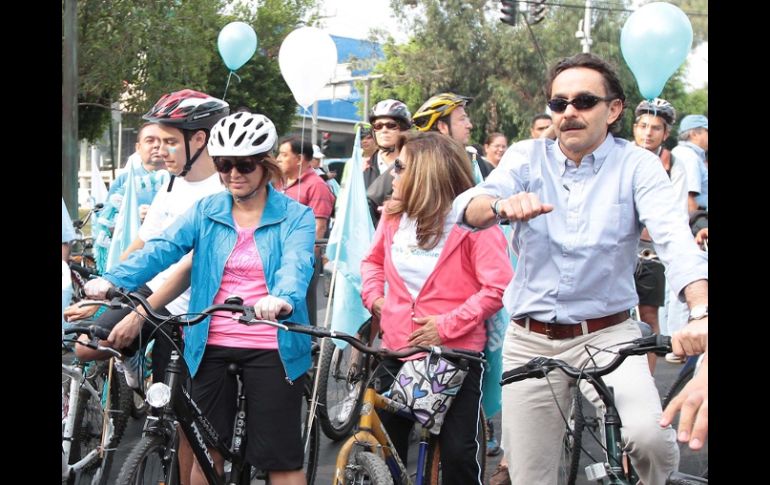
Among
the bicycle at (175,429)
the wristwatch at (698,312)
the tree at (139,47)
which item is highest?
the tree at (139,47)

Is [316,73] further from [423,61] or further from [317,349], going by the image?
[423,61]

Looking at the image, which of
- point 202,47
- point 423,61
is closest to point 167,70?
point 202,47

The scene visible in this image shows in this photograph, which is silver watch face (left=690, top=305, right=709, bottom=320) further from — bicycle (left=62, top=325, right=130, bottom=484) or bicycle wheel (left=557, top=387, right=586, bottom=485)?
bicycle (left=62, top=325, right=130, bottom=484)

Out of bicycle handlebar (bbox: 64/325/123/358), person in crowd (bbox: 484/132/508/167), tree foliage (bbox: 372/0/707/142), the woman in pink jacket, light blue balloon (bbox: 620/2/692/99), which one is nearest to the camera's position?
bicycle handlebar (bbox: 64/325/123/358)

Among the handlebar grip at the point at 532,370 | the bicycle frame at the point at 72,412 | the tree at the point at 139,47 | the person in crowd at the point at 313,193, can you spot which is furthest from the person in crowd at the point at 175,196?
the tree at the point at 139,47

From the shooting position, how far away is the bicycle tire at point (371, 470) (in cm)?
405

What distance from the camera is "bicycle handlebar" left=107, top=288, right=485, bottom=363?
12.4 feet

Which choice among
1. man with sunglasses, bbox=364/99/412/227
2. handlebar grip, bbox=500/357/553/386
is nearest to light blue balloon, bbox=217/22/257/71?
man with sunglasses, bbox=364/99/412/227

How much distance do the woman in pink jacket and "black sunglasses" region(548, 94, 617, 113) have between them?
2.70 ft

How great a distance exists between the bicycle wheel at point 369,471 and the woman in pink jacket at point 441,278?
16.3 inches

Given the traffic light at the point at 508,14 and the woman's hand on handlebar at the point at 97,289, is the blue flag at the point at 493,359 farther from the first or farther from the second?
the traffic light at the point at 508,14

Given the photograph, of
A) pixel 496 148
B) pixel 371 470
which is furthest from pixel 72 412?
pixel 496 148

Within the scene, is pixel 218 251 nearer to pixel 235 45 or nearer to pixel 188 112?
pixel 188 112
